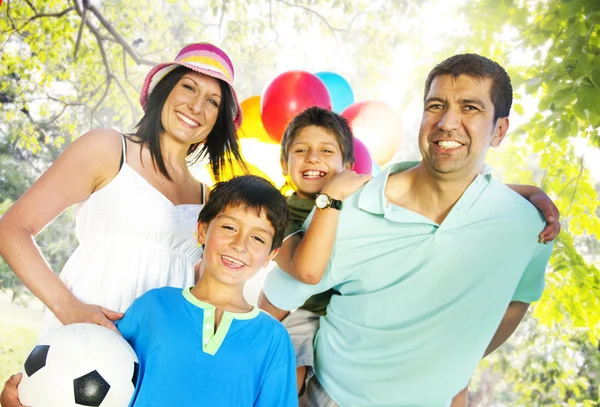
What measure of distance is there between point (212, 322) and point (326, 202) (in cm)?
46

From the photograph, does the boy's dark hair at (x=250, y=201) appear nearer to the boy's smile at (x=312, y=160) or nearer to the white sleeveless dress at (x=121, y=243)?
the white sleeveless dress at (x=121, y=243)

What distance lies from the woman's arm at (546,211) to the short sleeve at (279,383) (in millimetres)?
828

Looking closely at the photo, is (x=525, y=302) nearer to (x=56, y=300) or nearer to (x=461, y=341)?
(x=461, y=341)

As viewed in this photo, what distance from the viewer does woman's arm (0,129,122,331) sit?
1.53 metres

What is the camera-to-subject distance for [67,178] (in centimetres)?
164

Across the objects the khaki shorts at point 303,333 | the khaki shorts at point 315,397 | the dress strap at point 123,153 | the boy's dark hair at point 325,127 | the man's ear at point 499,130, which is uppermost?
the man's ear at point 499,130

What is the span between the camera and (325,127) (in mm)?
2281

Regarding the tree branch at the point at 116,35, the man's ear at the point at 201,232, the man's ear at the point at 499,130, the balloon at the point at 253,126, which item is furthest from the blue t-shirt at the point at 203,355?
the tree branch at the point at 116,35

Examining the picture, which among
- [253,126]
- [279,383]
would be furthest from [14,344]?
[279,383]

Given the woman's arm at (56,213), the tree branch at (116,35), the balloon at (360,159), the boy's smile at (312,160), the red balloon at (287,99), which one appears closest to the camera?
the woman's arm at (56,213)

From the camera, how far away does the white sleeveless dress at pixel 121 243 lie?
68.3 inches

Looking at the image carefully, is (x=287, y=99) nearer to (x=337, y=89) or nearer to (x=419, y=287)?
(x=337, y=89)

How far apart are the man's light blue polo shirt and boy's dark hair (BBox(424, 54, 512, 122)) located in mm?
240

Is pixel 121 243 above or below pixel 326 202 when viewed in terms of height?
below
